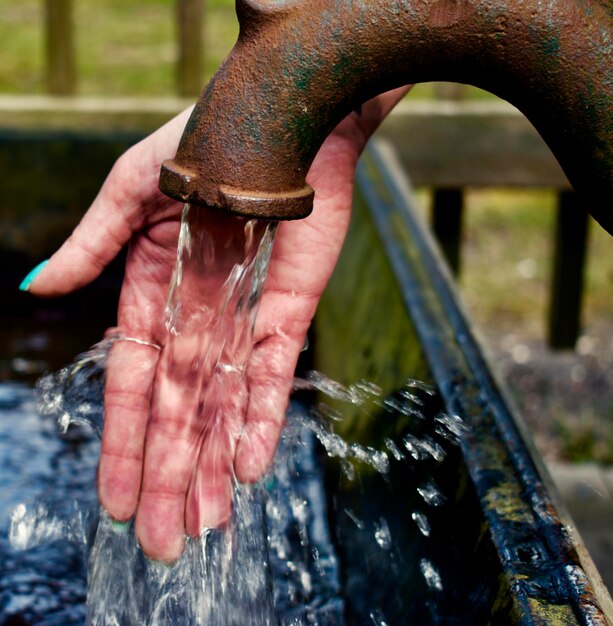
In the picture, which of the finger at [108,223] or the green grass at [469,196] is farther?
the green grass at [469,196]

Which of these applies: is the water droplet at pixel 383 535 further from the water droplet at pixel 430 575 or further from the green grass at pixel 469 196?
the green grass at pixel 469 196

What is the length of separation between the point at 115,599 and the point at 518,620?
645 millimetres

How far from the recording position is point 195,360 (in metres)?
1.39

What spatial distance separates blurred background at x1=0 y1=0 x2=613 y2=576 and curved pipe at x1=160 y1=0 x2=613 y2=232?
577 millimetres

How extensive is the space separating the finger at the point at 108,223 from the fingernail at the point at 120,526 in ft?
1.13

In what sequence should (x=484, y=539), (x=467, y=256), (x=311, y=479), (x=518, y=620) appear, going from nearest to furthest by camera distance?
(x=518, y=620) → (x=484, y=539) → (x=311, y=479) → (x=467, y=256)

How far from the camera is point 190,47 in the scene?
3.31m

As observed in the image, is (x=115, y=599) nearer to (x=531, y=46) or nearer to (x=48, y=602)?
(x=48, y=602)

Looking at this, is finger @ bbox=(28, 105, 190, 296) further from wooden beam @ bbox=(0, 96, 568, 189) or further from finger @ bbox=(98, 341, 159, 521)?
wooden beam @ bbox=(0, 96, 568, 189)

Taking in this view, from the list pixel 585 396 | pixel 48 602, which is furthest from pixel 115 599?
pixel 585 396

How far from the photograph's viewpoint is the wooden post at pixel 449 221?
3682 millimetres

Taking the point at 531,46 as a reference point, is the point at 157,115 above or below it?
below

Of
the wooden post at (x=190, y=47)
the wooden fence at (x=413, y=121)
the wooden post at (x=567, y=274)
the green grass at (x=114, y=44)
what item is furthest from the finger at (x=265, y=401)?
the green grass at (x=114, y=44)

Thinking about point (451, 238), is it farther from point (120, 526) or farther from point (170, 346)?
point (120, 526)
